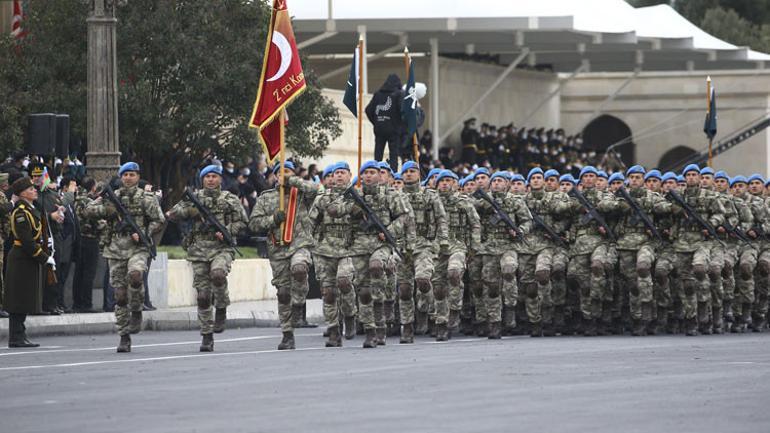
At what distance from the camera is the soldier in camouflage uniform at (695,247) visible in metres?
22.5

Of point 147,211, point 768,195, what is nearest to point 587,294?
point 768,195

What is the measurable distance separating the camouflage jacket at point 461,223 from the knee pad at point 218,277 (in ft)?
11.1

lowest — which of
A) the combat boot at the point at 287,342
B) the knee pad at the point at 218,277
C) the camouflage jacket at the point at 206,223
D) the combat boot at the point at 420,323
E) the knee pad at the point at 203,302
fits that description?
the combat boot at the point at 287,342

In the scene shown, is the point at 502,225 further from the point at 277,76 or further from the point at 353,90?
the point at 353,90

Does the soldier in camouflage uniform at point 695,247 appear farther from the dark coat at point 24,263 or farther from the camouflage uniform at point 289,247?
the dark coat at point 24,263

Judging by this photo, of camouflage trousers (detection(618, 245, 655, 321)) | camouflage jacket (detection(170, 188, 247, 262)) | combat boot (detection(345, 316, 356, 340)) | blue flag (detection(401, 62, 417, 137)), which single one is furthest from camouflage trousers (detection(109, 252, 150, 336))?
blue flag (detection(401, 62, 417, 137))

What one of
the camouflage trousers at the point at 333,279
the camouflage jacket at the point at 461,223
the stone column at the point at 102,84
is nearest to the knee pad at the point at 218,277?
the camouflage trousers at the point at 333,279

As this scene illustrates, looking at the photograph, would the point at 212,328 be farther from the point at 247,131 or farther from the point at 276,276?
the point at 247,131

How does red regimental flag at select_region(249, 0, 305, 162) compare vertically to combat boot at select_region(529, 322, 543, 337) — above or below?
above

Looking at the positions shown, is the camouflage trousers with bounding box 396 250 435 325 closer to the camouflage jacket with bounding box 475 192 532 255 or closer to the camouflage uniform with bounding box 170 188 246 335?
the camouflage jacket with bounding box 475 192 532 255

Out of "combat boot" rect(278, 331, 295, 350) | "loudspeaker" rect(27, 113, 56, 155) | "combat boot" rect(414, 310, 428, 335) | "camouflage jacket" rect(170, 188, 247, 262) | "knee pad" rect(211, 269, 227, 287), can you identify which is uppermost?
"loudspeaker" rect(27, 113, 56, 155)

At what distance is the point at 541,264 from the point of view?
22.0 meters

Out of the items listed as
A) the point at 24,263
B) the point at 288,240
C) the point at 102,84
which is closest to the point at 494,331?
the point at 288,240

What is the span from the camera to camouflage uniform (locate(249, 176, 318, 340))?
18.7 metres
